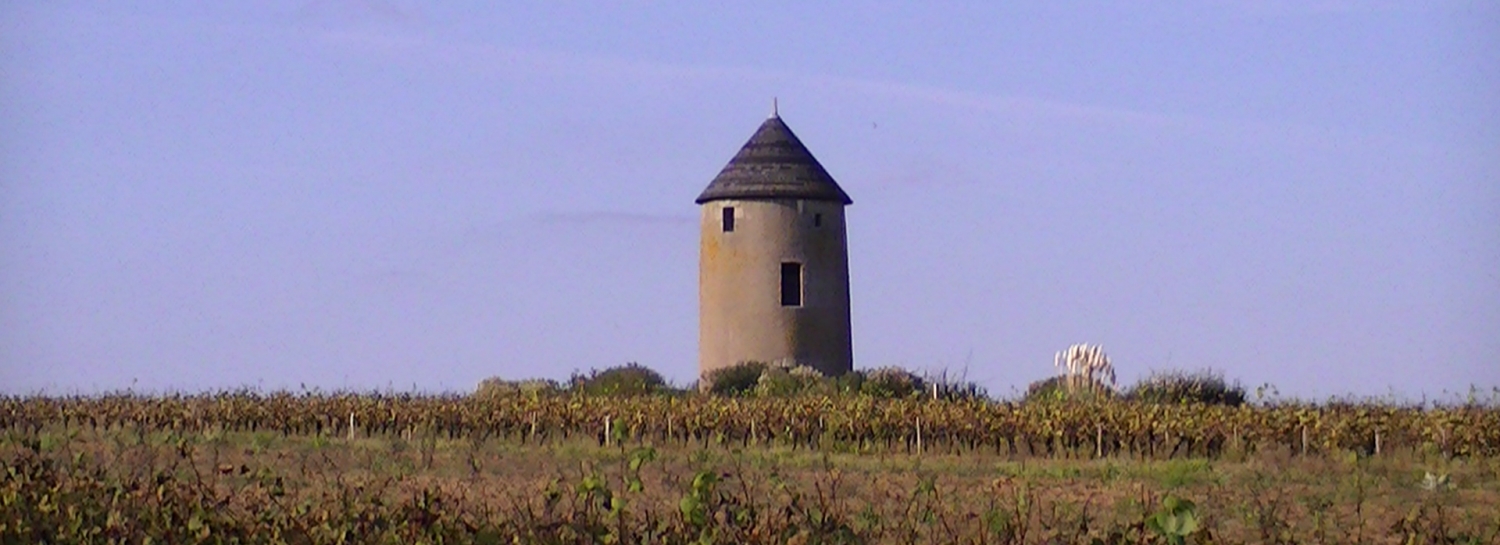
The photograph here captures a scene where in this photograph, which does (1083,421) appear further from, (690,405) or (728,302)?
(728,302)

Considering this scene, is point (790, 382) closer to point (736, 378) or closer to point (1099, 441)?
point (736, 378)

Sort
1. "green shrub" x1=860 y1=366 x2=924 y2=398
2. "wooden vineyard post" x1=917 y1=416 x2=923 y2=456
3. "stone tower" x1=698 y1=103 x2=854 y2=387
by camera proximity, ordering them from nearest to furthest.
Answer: "wooden vineyard post" x1=917 y1=416 x2=923 y2=456 < "green shrub" x1=860 y1=366 x2=924 y2=398 < "stone tower" x1=698 y1=103 x2=854 y2=387

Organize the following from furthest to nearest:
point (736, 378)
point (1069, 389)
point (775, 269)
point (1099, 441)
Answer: point (775, 269) < point (736, 378) < point (1069, 389) < point (1099, 441)

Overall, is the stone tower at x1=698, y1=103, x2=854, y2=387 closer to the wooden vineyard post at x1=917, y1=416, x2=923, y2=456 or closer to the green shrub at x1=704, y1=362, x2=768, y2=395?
the green shrub at x1=704, y1=362, x2=768, y2=395

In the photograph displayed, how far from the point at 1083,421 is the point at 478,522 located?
60.1 ft

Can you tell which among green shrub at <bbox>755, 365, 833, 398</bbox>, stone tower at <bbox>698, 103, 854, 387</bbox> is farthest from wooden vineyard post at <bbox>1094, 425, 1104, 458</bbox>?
stone tower at <bbox>698, 103, 854, 387</bbox>

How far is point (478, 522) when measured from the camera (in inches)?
388

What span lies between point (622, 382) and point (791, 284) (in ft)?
11.5

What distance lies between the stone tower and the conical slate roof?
0.06ft

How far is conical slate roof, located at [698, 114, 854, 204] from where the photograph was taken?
126ft

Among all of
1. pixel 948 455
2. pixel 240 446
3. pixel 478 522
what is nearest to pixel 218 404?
pixel 240 446

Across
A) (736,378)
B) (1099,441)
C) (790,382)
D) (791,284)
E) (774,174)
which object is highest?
(774,174)

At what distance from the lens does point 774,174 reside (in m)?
38.6

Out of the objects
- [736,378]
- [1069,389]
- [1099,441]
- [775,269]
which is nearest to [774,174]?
[775,269]
